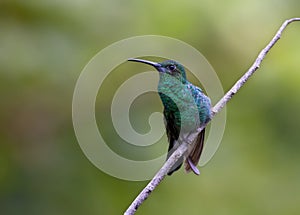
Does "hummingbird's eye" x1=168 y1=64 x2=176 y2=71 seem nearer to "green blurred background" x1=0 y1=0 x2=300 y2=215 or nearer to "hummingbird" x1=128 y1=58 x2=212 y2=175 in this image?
"hummingbird" x1=128 y1=58 x2=212 y2=175

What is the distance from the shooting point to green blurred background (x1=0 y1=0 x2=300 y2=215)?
114 inches

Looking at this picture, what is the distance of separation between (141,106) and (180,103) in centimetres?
193

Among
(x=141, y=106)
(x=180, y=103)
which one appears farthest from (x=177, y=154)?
(x=141, y=106)

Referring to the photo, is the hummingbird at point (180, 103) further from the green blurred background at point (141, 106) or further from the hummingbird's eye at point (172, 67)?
the green blurred background at point (141, 106)

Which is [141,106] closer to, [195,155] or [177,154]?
[195,155]

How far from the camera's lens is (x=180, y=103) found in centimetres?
92

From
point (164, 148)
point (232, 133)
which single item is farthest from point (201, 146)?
point (232, 133)

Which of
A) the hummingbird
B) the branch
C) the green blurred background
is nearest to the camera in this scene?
the branch

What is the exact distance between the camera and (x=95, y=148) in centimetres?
272

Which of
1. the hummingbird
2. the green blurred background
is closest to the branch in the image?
the hummingbird

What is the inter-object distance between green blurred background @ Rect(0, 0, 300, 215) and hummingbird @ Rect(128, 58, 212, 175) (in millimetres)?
1882

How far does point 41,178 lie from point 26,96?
1.53ft

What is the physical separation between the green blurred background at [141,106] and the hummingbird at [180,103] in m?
1.88

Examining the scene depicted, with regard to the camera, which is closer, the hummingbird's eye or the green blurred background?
the hummingbird's eye
